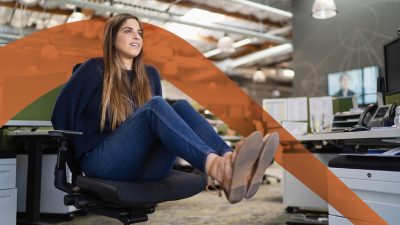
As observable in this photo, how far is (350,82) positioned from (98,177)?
4.73 metres

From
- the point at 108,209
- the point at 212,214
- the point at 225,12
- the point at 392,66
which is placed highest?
the point at 225,12

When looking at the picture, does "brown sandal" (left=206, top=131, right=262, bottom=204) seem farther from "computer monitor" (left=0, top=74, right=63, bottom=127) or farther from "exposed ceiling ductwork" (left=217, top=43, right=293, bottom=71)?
"exposed ceiling ductwork" (left=217, top=43, right=293, bottom=71)

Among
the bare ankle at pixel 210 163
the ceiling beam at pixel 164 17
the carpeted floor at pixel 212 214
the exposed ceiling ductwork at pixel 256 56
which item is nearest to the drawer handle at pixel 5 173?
the carpeted floor at pixel 212 214

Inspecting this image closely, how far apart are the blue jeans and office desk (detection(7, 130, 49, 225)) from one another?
1538 millimetres

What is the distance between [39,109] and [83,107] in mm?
1561

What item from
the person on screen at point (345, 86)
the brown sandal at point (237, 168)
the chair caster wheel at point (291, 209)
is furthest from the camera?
the person on screen at point (345, 86)

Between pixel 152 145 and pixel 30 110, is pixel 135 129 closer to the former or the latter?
pixel 152 145

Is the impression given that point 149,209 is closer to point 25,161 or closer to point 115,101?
point 115,101

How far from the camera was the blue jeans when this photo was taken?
45.5 inches

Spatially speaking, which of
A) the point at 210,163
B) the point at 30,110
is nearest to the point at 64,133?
the point at 210,163

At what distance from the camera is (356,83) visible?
16.8 feet

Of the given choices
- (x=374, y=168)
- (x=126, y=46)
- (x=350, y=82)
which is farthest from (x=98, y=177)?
(x=350, y=82)

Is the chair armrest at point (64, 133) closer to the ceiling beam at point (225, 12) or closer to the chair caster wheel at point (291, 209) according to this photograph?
the chair caster wheel at point (291, 209)

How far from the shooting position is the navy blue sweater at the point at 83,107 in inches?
53.6
